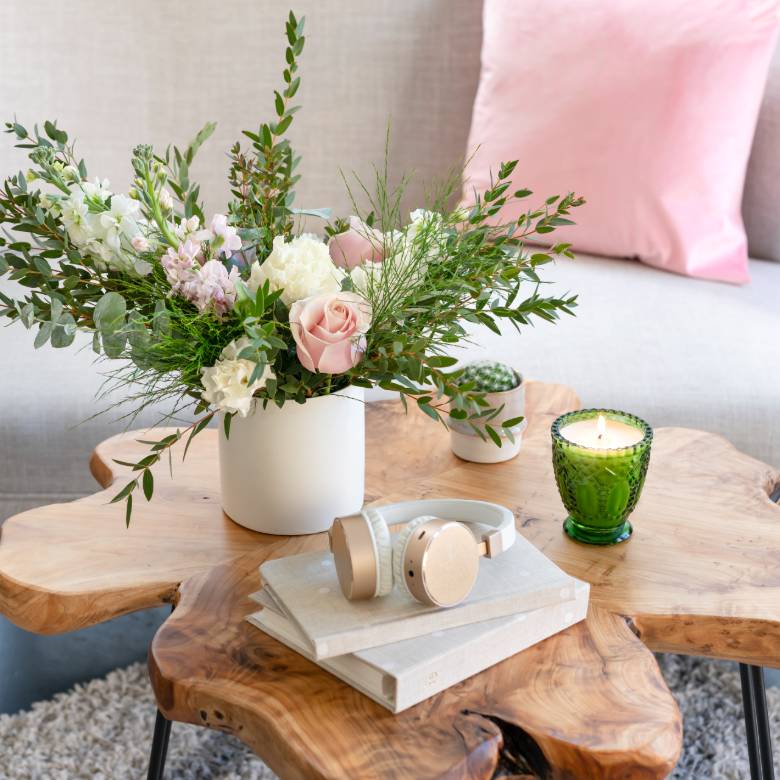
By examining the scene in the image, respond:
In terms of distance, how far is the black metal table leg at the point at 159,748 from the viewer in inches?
48.4

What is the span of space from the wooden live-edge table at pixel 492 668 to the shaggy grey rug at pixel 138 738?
0.14 m

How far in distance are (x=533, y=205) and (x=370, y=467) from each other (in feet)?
2.99

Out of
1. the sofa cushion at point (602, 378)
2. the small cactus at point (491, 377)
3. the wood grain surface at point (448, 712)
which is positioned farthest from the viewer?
the sofa cushion at point (602, 378)

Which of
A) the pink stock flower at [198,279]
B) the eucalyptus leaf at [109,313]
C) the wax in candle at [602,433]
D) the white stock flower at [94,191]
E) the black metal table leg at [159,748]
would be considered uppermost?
the white stock flower at [94,191]

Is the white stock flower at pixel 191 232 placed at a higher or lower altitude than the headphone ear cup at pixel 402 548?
higher

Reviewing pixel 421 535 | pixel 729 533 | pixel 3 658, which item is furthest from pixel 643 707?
pixel 3 658

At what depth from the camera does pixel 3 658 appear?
4.95 feet

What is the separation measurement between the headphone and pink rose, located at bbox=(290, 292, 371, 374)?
0.44ft

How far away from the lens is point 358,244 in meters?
0.97

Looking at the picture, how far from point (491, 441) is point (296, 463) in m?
0.28

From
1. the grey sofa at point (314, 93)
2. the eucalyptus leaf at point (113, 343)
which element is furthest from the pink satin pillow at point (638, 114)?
the eucalyptus leaf at point (113, 343)

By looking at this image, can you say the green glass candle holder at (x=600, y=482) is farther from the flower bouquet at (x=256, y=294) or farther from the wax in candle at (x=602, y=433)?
the flower bouquet at (x=256, y=294)

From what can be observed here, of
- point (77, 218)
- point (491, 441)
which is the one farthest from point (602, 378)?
point (77, 218)

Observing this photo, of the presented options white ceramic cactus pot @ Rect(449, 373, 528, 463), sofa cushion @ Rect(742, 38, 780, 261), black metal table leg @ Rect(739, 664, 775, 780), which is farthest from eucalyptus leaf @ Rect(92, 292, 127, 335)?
sofa cushion @ Rect(742, 38, 780, 261)
